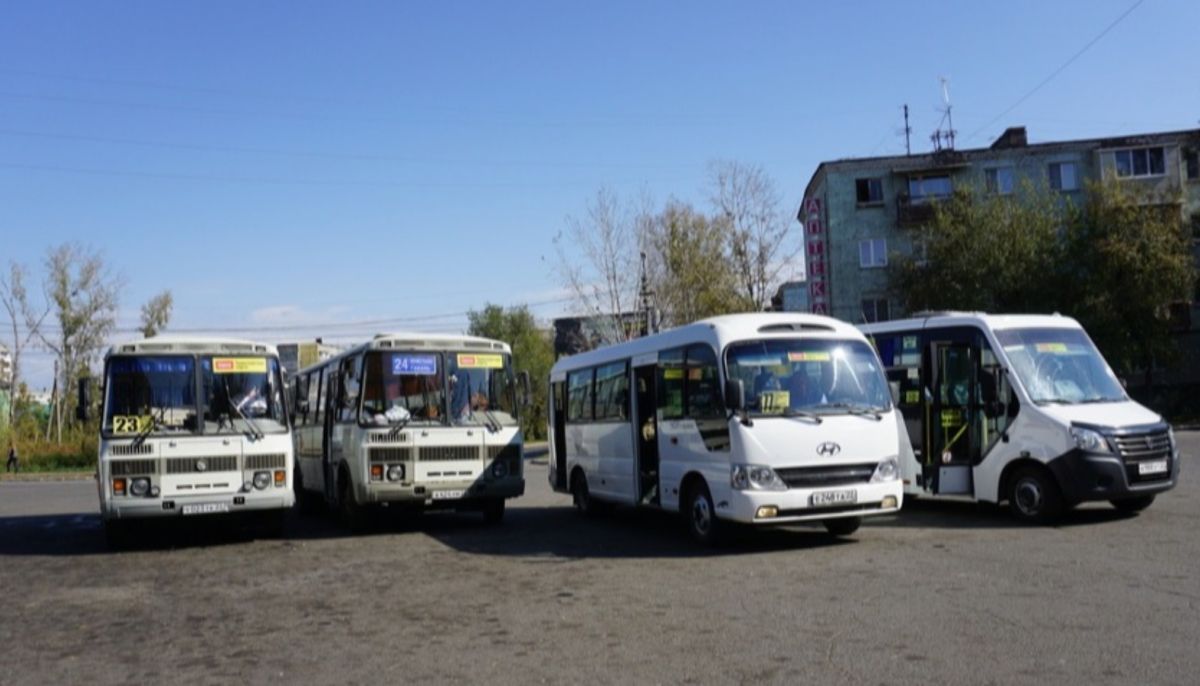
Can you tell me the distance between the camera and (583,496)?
58.9 feet

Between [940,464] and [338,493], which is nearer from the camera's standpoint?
[940,464]

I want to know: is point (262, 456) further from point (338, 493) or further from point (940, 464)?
point (940, 464)

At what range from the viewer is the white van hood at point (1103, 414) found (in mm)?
13508

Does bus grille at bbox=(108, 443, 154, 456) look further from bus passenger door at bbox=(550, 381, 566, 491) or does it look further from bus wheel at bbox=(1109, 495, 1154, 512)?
bus wheel at bbox=(1109, 495, 1154, 512)

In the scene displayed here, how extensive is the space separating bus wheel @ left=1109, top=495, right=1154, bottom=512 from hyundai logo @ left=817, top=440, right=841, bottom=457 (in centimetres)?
439

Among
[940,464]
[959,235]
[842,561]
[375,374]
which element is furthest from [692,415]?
[959,235]

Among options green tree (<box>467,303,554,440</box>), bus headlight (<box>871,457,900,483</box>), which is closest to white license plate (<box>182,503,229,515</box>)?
bus headlight (<box>871,457,900,483</box>)

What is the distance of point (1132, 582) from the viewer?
30.9ft

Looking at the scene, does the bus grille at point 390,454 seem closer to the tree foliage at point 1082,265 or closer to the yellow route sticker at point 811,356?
the yellow route sticker at point 811,356

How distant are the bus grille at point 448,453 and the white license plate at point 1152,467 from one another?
351 inches

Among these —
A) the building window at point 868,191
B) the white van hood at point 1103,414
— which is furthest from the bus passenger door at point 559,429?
the building window at point 868,191

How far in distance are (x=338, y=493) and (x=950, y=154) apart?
42986 millimetres

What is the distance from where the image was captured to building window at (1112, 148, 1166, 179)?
2032 inches

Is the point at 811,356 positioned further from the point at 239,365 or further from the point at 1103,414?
the point at 239,365
